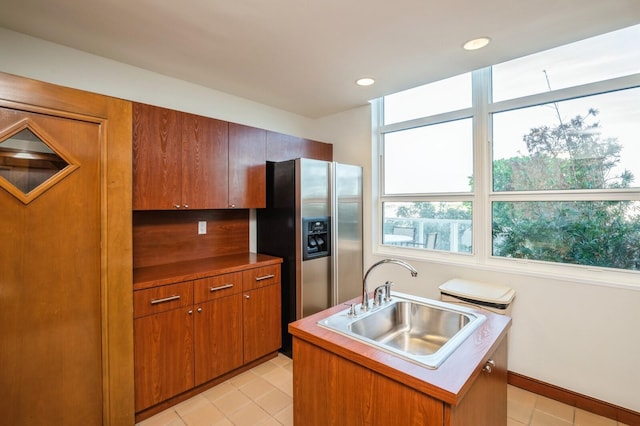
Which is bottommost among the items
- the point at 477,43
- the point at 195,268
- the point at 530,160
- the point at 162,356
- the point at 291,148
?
the point at 162,356

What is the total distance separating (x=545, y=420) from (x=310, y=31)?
10.1 ft

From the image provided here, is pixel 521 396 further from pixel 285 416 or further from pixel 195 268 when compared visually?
pixel 195 268

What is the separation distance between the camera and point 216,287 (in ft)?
7.72

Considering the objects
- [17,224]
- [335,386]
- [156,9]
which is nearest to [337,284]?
[335,386]

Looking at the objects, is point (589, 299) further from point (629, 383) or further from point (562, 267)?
point (629, 383)

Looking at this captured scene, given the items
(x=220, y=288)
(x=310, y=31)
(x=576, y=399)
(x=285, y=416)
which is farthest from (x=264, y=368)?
(x=310, y=31)

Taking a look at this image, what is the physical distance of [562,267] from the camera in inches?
91.1

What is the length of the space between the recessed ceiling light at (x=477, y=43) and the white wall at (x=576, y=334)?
178 cm

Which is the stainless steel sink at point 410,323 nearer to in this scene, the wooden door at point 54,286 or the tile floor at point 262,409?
the tile floor at point 262,409

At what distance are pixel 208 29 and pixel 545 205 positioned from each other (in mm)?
2847

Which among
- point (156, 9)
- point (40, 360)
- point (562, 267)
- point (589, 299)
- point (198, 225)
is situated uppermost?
point (156, 9)

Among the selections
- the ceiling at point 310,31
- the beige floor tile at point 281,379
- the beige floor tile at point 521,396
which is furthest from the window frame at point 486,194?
the beige floor tile at point 281,379

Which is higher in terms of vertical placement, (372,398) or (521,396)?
(372,398)

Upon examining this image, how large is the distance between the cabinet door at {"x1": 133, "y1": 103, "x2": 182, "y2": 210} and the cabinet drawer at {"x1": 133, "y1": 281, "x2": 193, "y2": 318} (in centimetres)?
61
